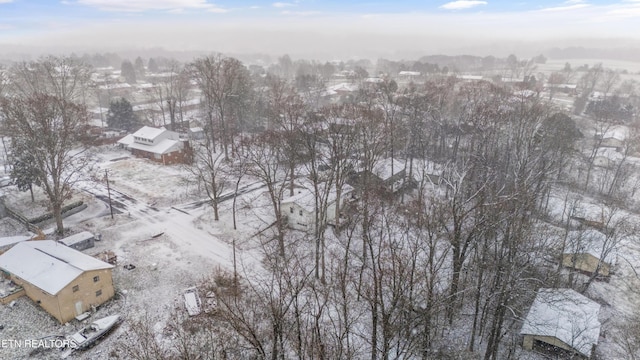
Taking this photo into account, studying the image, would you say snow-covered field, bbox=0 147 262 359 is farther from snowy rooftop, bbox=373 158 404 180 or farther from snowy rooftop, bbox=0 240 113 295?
snowy rooftop, bbox=373 158 404 180

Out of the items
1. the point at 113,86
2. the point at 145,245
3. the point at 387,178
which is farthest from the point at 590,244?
the point at 113,86

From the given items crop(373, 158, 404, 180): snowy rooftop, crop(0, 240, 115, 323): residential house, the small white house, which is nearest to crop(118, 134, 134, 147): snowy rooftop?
crop(0, 240, 115, 323): residential house

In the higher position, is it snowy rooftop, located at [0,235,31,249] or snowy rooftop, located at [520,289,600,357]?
snowy rooftop, located at [0,235,31,249]

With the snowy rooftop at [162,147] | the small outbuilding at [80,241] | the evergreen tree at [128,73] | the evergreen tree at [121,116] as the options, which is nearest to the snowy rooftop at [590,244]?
the small outbuilding at [80,241]

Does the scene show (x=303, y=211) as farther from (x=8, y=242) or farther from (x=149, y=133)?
(x=149, y=133)

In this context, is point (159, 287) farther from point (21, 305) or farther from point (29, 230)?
point (29, 230)

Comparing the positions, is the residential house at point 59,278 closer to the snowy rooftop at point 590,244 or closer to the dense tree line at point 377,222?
the dense tree line at point 377,222

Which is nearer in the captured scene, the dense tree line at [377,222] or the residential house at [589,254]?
the dense tree line at [377,222]
